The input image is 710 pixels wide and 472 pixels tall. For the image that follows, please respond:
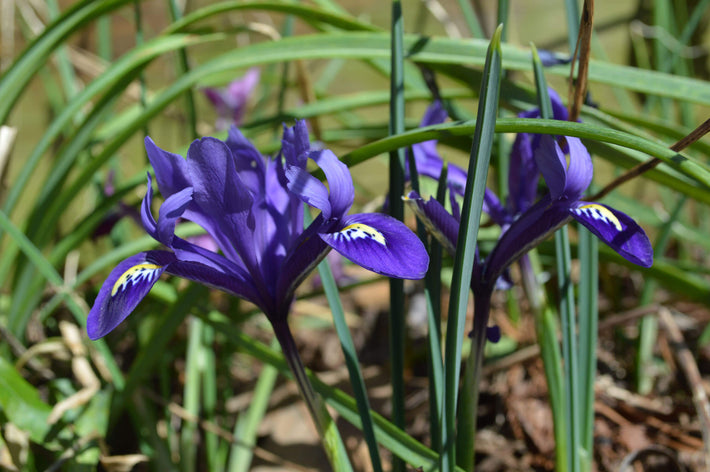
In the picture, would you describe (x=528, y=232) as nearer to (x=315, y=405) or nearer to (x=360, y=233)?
(x=360, y=233)

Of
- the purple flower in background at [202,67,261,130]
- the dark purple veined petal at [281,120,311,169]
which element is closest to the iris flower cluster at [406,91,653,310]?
the dark purple veined petal at [281,120,311,169]

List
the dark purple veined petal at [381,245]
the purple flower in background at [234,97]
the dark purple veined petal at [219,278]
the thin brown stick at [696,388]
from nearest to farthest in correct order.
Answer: the dark purple veined petal at [381,245], the dark purple veined petal at [219,278], the thin brown stick at [696,388], the purple flower in background at [234,97]

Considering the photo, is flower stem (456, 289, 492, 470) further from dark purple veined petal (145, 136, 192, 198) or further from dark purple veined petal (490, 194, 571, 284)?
dark purple veined petal (145, 136, 192, 198)

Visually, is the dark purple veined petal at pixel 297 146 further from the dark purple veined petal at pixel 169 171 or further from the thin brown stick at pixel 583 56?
the thin brown stick at pixel 583 56

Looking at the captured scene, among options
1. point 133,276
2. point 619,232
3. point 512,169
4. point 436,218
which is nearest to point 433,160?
point 512,169

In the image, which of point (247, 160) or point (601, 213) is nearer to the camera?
point (601, 213)

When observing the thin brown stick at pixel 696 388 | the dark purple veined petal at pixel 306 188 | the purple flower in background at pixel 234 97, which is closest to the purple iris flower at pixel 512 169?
the dark purple veined petal at pixel 306 188

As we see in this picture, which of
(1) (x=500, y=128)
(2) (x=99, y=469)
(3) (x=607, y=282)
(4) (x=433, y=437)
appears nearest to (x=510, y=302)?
(3) (x=607, y=282)
